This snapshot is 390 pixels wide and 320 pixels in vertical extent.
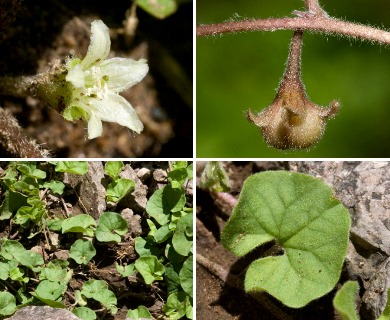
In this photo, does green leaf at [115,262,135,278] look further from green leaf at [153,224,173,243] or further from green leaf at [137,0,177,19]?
green leaf at [137,0,177,19]

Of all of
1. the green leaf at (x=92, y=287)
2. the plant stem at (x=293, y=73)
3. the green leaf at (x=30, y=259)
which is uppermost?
the plant stem at (x=293, y=73)

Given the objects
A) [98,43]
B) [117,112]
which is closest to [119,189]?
[117,112]

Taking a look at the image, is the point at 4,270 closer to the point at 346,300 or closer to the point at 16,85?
the point at 16,85

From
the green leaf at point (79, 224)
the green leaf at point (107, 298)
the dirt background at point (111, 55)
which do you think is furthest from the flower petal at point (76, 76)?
the green leaf at point (107, 298)

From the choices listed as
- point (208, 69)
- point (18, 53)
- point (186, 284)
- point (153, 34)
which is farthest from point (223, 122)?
point (18, 53)

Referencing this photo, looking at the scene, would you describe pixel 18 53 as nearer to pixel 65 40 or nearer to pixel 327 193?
pixel 65 40

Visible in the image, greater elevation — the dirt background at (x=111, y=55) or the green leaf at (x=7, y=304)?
the dirt background at (x=111, y=55)

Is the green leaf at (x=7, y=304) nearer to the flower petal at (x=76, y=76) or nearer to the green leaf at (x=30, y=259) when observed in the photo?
the green leaf at (x=30, y=259)
